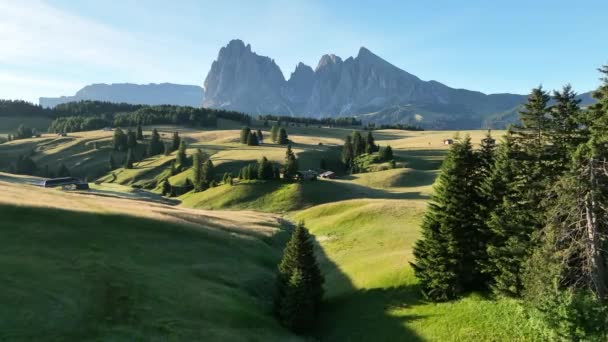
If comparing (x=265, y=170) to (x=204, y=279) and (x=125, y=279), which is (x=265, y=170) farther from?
(x=125, y=279)

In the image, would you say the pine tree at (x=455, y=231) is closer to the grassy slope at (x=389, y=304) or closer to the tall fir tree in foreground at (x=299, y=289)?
the grassy slope at (x=389, y=304)

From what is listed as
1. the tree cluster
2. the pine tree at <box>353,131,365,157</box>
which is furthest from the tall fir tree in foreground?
the pine tree at <box>353,131,365,157</box>

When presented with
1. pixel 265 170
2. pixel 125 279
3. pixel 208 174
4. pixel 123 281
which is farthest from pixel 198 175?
pixel 123 281

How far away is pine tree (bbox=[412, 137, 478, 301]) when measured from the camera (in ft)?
119

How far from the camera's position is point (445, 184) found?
1464 inches

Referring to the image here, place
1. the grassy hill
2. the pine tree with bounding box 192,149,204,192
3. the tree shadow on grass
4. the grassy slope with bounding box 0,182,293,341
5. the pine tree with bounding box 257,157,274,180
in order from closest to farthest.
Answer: the grassy slope with bounding box 0,182,293,341 → the grassy hill → the tree shadow on grass → the pine tree with bounding box 257,157,274,180 → the pine tree with bounding box 192,149,204,192

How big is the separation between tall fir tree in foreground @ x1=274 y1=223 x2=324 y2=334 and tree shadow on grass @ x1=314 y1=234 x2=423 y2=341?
5.92 feet

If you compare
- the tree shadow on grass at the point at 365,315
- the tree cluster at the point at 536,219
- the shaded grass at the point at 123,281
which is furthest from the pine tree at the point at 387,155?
the tree cluster at the point at 536,219

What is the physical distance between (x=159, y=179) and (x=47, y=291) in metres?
137

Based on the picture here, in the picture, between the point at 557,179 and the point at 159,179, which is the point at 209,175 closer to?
the point at 159,179

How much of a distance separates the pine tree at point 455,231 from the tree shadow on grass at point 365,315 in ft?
11.1

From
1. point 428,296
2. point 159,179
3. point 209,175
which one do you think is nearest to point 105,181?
point 159,179

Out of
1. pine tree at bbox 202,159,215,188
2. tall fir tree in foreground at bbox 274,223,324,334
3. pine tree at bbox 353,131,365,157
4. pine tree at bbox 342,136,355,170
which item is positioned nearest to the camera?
tall fir tree in foreground at bbox 274,223,324,334

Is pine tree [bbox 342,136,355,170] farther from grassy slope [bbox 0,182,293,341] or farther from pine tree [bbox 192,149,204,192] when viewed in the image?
grassy slope [bbox 0,182,293,341]
